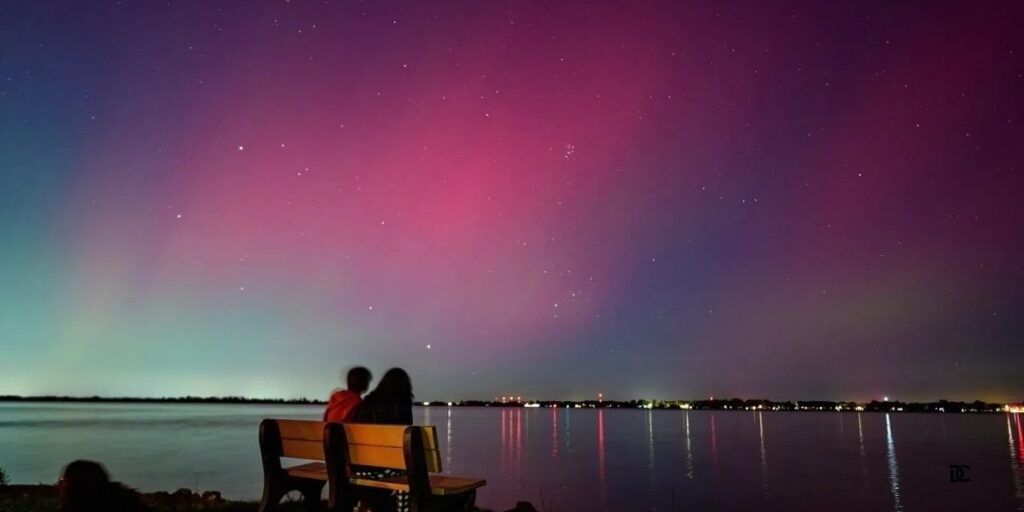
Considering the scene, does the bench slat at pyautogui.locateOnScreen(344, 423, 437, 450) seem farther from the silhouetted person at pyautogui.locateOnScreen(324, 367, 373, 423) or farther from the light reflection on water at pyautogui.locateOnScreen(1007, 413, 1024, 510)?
the light reflection on water at pyautogui.locateOnScreen(1007, 413, 1024, 510)

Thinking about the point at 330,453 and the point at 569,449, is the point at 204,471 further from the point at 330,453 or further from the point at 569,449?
the point at 330,453

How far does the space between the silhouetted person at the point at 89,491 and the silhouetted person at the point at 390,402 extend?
236 cm

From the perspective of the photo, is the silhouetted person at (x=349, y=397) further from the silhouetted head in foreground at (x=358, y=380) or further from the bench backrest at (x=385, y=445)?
the bench backrest at (x=385, y=445)

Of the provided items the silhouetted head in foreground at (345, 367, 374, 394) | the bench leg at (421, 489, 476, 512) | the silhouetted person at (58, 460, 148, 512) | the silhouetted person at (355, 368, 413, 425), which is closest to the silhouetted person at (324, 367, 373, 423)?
the silhouetted head in foreground at (345, 367, 374, 394)

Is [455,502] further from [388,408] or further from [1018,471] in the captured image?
[1018,471]

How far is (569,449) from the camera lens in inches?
1875

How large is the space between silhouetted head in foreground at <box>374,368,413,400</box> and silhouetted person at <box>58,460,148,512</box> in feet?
7.98

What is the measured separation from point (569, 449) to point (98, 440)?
1378 inches

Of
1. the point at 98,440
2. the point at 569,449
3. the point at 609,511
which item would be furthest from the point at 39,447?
the point at 609,511

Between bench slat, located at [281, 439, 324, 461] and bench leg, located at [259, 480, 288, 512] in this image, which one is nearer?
bench slat, located at [281, 439, 324, 461]

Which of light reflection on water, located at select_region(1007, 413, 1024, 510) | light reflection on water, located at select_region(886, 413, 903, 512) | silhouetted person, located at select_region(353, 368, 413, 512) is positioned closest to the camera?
silhouetted person, located at select_region(353, 368, 413, 512)

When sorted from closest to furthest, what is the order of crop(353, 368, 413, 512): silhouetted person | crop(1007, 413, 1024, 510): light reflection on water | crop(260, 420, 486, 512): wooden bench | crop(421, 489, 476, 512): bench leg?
1. crop(260, 420, 486, 512): wooden bench
2. crop(421, 489, 476, 512): bench leg
3. crop(353, 368, 413, 512): silhouetted person
4. crop(1007, 413, 1024, 510): light reflection on water

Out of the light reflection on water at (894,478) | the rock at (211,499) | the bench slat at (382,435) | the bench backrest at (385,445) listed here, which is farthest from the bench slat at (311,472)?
the light reflection on water at (894,478)

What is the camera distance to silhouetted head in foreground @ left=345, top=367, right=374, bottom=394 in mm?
7516
